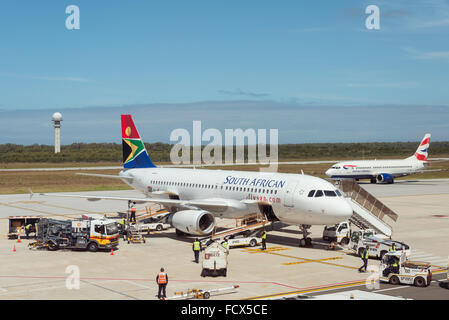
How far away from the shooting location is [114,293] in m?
25.0

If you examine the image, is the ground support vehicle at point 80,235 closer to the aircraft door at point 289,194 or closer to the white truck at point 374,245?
the aircraft door at point 289,194

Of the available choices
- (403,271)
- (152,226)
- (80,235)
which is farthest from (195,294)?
(152,226)

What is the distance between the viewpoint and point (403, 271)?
2741 centimetres

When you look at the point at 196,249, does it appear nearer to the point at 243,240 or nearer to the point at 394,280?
the point at 243,240

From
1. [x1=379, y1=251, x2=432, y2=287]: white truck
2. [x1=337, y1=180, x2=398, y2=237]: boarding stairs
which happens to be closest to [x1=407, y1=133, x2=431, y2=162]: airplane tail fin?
[x1=337, y1=180, x2=398, y2=237]: boarding stairs

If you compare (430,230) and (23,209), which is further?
(23,209)

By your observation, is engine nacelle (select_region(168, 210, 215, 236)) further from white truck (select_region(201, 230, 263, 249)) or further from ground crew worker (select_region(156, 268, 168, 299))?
ground crew worker (select_region(156, 268, 168, 299))

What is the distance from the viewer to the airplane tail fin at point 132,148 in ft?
176

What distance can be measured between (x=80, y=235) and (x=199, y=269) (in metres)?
10.2

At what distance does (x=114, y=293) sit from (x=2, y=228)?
26257mm

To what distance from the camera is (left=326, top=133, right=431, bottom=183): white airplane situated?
302ft

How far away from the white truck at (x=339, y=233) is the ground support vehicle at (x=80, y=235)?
15687mm
